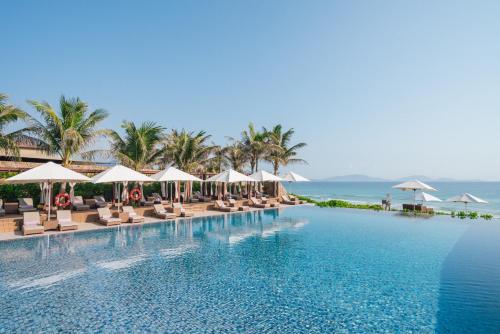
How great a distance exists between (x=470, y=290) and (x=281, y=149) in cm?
2111

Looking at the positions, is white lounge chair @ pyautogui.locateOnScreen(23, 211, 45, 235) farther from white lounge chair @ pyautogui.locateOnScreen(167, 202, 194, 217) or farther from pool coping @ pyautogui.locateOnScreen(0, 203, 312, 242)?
white lounge chair @ pyautogui.locateOnScreen(167, 202, 194, 217)

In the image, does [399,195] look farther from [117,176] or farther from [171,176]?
[117,176]

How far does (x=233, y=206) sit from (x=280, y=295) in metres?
13.9

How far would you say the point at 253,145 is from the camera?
2673 cm

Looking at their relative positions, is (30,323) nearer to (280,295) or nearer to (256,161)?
(280,295)

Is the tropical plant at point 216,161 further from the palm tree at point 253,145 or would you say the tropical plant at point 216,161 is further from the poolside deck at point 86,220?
the poolside deck at point 86,220

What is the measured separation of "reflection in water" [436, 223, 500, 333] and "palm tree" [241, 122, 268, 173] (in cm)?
1768

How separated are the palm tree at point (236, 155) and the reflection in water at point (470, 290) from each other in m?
18.7

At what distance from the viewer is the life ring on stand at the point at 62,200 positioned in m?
13.8

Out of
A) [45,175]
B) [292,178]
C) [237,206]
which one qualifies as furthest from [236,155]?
[45,175]

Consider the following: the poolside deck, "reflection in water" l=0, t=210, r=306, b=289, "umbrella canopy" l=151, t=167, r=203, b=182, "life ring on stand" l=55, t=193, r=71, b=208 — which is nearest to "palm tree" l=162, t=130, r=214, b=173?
the poolside deck

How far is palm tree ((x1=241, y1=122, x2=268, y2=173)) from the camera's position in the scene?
26797 millimetres

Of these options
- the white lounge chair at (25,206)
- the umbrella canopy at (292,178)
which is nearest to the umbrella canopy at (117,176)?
the white lounge chair at (25,206)

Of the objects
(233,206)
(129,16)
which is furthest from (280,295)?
(129,16)
